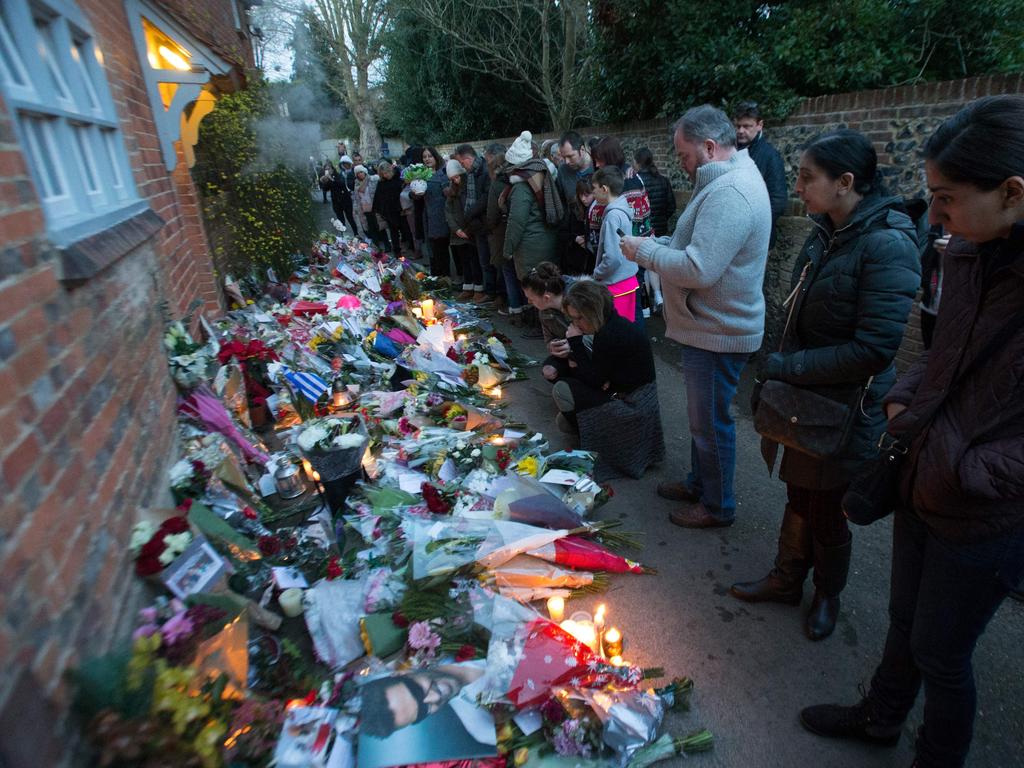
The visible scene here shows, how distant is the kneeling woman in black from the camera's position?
376cm

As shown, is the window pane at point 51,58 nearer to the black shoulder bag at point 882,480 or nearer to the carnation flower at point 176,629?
the carnation flower at point 176,629

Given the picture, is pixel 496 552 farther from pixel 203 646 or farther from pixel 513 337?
pixel 513 337

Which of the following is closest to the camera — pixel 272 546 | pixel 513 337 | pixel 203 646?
pixel 203 646

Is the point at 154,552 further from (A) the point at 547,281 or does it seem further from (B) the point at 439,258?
(B) the point at 439,258

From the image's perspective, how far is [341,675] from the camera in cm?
235

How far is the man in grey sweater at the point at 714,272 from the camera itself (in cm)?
268

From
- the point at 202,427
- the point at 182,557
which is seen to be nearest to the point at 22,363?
the point at 182,557

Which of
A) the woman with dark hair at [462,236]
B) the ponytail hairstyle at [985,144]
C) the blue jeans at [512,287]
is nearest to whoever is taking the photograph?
the ponytail hairstyle at [985,144]

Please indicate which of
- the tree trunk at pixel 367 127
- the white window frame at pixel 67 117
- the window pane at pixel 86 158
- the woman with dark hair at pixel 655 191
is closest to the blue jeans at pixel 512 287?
the woman with dark hair at pixel 655 191

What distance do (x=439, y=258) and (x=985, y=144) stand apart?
360 inches

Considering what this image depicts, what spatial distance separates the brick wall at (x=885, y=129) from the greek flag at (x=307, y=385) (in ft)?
11.8

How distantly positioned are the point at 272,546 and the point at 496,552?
1218mm

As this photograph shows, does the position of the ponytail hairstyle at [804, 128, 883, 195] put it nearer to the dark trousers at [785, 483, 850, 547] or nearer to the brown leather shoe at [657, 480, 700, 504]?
the dark trousers at [785, 483, 850, 547]

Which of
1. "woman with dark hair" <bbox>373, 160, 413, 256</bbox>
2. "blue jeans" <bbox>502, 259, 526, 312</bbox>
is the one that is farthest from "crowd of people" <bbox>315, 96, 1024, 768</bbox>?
"woman with dark hair" <bbox>373, 160, 413, 256</bbox>
